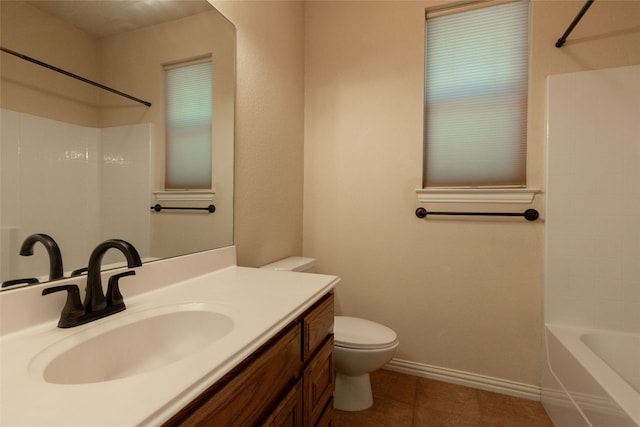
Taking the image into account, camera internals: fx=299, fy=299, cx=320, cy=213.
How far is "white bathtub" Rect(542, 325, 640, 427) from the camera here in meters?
1.01

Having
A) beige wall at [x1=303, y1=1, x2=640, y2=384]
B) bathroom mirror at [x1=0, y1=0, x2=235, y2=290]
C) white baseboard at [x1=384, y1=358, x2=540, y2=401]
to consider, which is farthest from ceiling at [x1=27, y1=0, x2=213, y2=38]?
white baseboard at [x1=384, y1=358, x2=540, y2=401]

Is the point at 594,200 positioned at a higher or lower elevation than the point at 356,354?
higher

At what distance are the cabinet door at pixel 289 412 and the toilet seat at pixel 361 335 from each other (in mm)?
603

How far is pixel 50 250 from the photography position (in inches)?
30.4

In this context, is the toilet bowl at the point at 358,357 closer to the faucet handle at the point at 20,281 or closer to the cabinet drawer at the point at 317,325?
the cabinet drawer at the point at 317,325

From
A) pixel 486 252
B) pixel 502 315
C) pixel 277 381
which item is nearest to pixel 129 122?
pixel 277 381

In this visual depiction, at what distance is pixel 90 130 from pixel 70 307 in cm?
50

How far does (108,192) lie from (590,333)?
7.35 ft

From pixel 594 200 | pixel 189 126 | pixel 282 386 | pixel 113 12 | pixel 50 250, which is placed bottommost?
pixel 282 386

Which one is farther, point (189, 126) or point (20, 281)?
point (189, 126)

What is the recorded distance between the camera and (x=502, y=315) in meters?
1.77

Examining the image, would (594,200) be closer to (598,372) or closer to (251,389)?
(598,372)

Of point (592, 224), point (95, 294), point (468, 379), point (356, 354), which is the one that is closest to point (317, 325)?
point (356, 354)

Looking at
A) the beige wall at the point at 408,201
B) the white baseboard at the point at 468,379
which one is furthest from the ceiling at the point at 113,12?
the white baseboard at the point at 468,379
